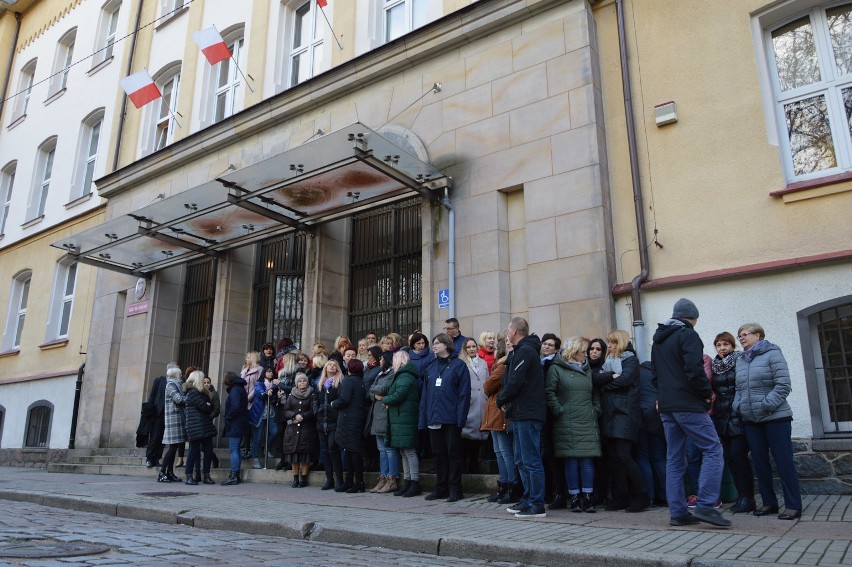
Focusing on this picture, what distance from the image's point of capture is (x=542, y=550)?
5035mm

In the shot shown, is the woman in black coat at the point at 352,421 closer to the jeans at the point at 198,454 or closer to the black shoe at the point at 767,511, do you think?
the jeans at the point at 198,454

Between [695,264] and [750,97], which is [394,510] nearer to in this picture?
[695,264]

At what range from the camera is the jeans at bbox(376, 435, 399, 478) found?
347 inches

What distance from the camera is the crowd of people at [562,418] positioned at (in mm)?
6074

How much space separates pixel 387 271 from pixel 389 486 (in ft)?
16.4

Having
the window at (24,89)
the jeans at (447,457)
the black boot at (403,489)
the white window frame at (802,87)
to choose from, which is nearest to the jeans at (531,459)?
the jeans at (447,457)

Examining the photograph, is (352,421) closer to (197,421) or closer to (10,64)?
(197,421)

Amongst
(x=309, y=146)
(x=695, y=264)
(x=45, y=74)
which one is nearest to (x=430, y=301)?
(x=309, y=146)

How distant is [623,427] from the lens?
7012 mm

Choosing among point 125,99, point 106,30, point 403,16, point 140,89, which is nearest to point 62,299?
point 125,99

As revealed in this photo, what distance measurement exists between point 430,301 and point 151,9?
13958 millimetres

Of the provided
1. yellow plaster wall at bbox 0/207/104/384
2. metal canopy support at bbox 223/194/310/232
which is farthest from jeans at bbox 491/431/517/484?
yellow plaster wall at bbox 0/207/104/384

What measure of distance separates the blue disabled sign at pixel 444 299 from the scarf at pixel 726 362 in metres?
4.63

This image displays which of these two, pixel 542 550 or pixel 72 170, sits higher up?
pixel 72 170
